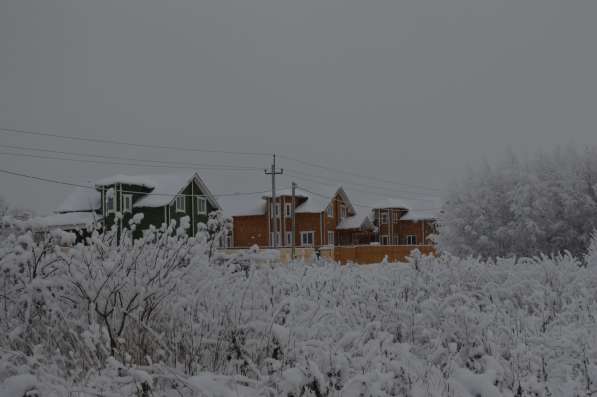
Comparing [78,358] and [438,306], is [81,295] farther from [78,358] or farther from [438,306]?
[438,306]

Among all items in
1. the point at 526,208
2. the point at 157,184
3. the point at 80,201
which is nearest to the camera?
the point at 526,208

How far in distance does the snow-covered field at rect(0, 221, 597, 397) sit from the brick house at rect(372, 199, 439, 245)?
45.1 meters

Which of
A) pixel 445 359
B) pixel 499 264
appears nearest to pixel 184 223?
pixel 445 359

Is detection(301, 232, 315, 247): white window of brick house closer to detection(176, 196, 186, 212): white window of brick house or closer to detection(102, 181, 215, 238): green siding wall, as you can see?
detection(102, 181, 215, 238): green siding wall

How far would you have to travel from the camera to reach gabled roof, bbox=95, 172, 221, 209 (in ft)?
111

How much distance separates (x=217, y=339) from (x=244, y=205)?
42587mm

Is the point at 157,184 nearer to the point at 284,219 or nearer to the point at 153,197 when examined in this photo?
the point at 153,197

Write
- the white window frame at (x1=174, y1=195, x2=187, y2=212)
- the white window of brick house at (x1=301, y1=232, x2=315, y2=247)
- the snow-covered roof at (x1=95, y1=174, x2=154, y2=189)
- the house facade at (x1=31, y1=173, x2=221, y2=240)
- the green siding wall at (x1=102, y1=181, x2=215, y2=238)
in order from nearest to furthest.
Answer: the snow-covered roof at (x1=95, y1=174, x2=154, y2=189) < the house facade at (x1=31, y1=173, x2=221, y2=240) < the green siding wall at (x1=102, y1=181, x2=215, y2=238) < the white window frame at (x1=174, y1=195, x2=187, y2=212) < the white window of brick house at (x1=301, y1=232, x2=315, y2=247)

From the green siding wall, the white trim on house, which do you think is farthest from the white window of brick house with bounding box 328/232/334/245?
the white trim on house

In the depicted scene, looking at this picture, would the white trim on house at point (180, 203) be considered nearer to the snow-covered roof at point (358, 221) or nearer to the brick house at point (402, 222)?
the snow-covered roof at point (358, 221)

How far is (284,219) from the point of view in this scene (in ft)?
148

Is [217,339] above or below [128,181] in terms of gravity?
below

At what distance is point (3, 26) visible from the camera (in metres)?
15.1

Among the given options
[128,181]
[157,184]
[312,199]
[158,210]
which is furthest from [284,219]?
[128,181]
